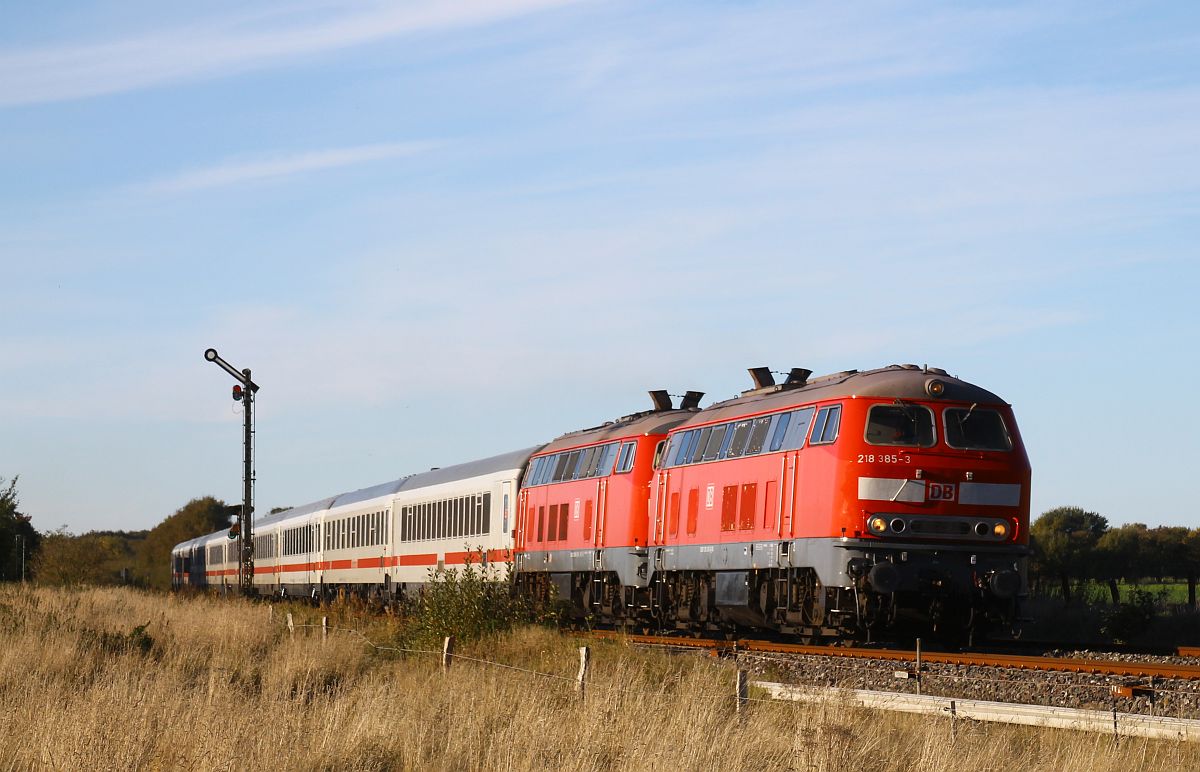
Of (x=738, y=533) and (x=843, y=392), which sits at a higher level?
(x=843, y=392)

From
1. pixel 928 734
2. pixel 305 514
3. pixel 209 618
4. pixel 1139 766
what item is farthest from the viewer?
pixel 305 514

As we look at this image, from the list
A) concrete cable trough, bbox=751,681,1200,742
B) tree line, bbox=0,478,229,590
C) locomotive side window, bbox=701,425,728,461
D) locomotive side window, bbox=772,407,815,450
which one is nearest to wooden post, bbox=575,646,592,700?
concrete cable trough, bbox=751,681,1200,742

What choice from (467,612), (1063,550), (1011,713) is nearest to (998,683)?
(1011,713)

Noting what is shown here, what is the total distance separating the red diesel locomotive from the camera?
20.8 metres

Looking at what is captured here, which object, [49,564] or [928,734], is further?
[49,564]

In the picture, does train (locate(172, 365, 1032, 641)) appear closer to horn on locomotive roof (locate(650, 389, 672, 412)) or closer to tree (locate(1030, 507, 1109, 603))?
horn on locomotive roof (locate(650, 389, 672, 412))

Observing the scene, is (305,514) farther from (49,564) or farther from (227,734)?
(227,734)

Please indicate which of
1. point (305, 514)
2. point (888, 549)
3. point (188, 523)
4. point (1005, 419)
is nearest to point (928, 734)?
point (888, 549)

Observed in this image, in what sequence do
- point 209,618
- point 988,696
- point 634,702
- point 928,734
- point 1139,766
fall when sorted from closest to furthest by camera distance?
point 1139,766
point 928,734
point 634,702
point 988,696
point 209,618

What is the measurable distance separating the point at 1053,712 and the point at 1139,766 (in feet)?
4.96

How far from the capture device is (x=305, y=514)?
58656mm

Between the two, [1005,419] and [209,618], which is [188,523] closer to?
[209,618]

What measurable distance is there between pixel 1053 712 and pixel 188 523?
148994 millimetres

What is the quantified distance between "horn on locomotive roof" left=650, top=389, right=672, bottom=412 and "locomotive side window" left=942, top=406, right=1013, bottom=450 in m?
10.1
